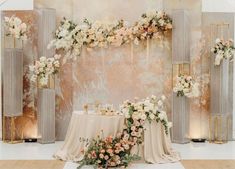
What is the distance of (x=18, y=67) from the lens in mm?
7352

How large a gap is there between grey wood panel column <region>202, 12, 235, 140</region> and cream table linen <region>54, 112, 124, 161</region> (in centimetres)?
218

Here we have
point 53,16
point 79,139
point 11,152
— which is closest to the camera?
point 79,139

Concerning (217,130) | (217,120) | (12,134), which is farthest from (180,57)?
(12,134)

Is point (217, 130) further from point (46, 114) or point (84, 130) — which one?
point (46, 114)

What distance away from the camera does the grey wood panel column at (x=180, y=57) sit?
24.0 feet

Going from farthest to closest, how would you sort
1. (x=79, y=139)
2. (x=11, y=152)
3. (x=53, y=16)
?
(x=53, y=16) < (x=11, y=152) < (x=79, y=139)

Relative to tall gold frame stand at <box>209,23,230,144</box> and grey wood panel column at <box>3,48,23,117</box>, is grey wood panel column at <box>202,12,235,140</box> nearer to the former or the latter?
tall gold frame stand at <box>209,23,230,144</box>

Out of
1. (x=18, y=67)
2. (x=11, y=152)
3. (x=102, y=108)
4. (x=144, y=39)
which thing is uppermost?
(x=144, y=39)

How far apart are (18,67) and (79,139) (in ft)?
6.56

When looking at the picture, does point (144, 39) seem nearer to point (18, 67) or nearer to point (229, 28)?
point (229, 28)

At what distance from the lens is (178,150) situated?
682 centimetres

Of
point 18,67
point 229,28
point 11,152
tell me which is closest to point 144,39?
point 229,28

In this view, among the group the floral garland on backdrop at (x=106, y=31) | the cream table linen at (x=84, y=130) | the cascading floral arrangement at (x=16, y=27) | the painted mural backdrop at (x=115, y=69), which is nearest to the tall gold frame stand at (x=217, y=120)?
the painted mural backdrop at (x=115, y=69)

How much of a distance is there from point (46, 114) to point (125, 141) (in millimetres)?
2156
